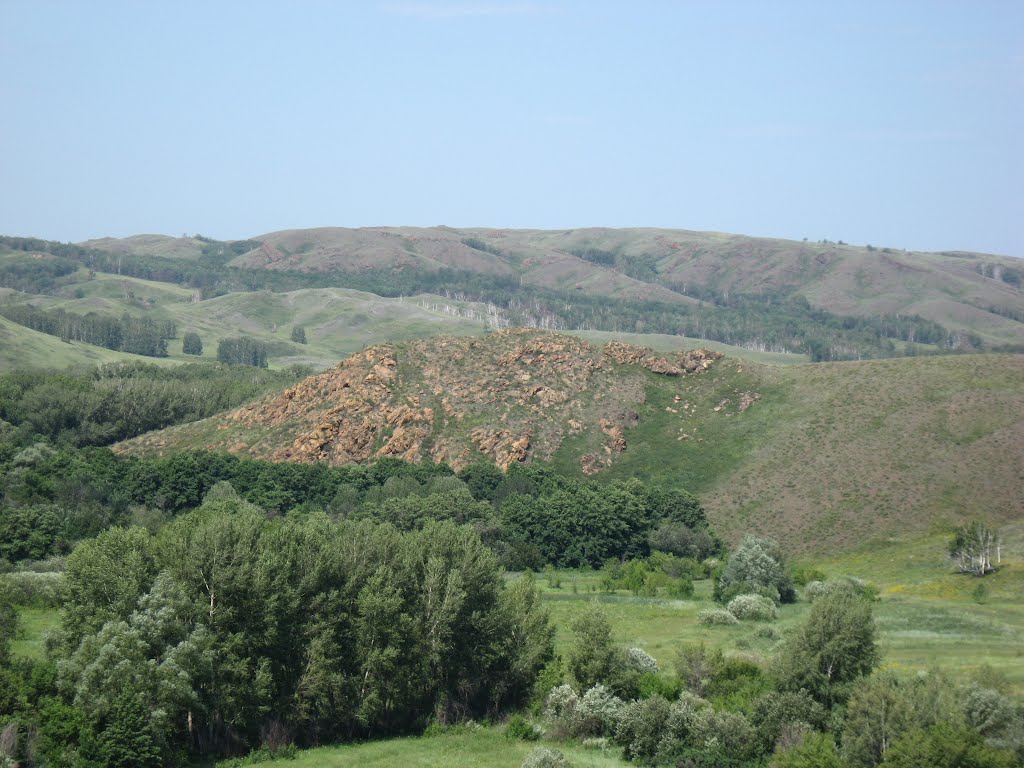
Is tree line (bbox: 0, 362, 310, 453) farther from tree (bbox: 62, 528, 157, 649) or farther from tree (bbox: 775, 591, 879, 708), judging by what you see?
tree (bbox: 775, 591, 879, 708)

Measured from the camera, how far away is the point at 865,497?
97.6 metres

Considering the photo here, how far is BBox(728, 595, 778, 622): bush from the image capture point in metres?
64.4

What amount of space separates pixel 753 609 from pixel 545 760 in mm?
29781

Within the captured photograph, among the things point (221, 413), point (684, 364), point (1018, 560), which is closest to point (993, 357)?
point (684, 364)

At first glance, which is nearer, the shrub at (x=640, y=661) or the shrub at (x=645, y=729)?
the shrub at (x=645, y=729)

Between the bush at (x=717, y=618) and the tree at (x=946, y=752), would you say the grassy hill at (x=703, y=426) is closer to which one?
the bush at (x=717, y=618)

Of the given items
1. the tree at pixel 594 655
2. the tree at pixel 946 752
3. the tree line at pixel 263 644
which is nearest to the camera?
the tree at pixel 946 752

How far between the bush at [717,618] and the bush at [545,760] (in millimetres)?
26379

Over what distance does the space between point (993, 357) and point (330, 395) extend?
72.9 meters

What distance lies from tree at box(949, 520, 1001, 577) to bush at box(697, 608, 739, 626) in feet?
70.3

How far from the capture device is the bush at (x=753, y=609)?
64.4m

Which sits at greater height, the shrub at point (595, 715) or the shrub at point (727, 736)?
the shrub at point (727, 736)

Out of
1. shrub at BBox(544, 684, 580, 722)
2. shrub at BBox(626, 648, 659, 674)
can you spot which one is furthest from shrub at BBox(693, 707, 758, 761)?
shrub at BBox(626, 648, 659, 674)

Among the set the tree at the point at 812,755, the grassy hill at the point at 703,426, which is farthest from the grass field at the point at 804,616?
the grassy hill at the point at 703,426
